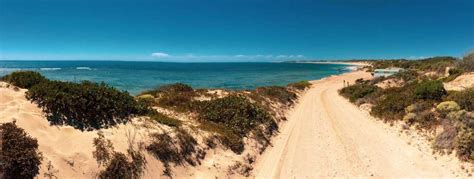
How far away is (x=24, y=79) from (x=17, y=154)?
17.0 ft

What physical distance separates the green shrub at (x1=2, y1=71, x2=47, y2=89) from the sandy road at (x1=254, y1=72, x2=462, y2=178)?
8.35 metres

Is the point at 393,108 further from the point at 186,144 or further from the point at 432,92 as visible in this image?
the point at 186,144

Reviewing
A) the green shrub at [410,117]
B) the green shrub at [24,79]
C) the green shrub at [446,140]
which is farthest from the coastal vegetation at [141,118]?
the green shrub at [410,117]

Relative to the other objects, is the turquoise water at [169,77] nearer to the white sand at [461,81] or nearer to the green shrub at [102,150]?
the green shrub at [102,150]

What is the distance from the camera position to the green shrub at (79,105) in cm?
872

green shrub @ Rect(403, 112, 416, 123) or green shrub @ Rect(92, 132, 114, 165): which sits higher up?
green shrub @ Rect(92, 132, 114, 165)

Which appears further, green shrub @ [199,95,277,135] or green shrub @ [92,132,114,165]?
green shrub @ [199,95,277,135]

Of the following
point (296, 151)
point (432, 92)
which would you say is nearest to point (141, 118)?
point (296, 151)

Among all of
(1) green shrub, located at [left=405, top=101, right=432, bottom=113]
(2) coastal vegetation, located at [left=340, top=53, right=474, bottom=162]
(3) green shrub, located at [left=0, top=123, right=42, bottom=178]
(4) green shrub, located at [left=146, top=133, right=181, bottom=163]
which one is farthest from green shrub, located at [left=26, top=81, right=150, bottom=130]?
(1) green shrub, located at [left=405, top=101, right=432, bottom=113]

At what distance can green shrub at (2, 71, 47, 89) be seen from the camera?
10.6 m

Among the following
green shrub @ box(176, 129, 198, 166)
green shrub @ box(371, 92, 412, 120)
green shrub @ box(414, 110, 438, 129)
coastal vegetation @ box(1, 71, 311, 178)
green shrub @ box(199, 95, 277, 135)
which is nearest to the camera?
coastal vegetation @ box(1, 71, 311, 178)

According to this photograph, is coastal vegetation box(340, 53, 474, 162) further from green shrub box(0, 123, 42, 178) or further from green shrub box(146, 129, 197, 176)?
green shrub box(0, 123, 42, 178)

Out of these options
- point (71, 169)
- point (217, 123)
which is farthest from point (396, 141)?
point (71, 169)

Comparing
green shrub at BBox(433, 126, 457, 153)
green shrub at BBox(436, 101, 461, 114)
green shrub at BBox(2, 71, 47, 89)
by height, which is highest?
green shrub at BBox(2, 71, 47, 89)
